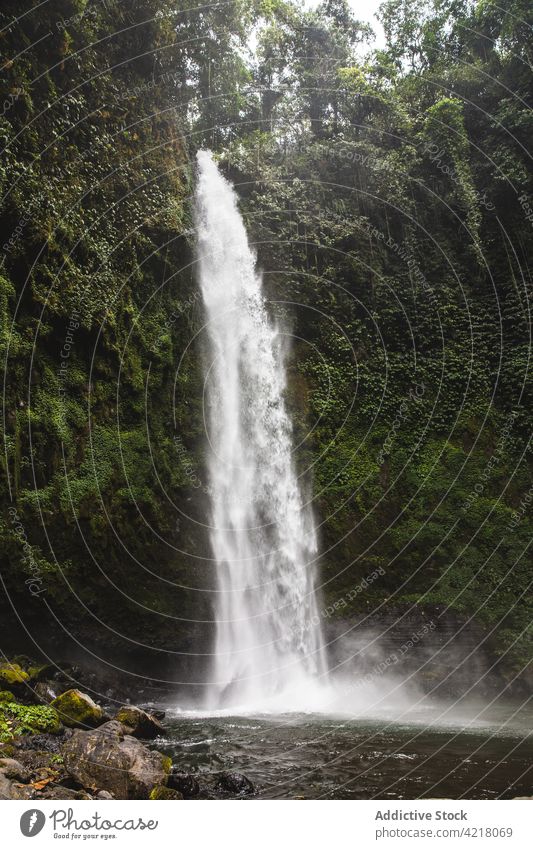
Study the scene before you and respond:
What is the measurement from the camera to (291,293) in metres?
17.0

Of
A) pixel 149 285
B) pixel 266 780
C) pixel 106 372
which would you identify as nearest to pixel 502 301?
pixel 149 285

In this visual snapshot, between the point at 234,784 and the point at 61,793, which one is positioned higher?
the point at 61,793

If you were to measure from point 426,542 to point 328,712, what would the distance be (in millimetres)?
5125

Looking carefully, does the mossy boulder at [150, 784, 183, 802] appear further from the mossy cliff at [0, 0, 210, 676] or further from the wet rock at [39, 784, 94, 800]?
the mossy cliff at [0, 0, 210, 676]

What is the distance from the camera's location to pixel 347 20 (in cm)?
2341

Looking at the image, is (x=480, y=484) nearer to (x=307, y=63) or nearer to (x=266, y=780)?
(x=266, y=780)

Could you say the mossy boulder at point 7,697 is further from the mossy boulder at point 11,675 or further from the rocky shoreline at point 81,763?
the mossy boulder at point 11,675

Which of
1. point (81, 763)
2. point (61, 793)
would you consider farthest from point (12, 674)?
point (61, 793)

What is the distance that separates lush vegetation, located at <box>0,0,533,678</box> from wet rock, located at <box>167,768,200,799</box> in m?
6.17

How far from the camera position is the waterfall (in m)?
12.6

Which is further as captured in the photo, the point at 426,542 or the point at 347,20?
the point at 347,20

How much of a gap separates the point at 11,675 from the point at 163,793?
4675 millimetres

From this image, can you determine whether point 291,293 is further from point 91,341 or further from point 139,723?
point 139,723

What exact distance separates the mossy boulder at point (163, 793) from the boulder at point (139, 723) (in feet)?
9.31
